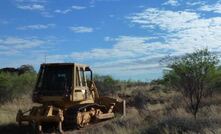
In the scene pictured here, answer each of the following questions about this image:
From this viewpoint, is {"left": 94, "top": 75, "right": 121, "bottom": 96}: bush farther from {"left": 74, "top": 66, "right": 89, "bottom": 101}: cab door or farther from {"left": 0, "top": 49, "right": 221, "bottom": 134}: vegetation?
{"left": 74, "top": 66, "right": 89, "bottom": 101}: cab door

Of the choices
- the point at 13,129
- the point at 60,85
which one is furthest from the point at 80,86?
the point at 13,129

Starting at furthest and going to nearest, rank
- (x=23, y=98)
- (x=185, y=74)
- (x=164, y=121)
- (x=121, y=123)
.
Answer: (x=23, y=98) → (x=185, y=74) → (x=121, y=123) → (x=164, y=121)

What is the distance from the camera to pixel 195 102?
26.5 meters

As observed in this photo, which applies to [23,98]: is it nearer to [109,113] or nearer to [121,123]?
[109,113]

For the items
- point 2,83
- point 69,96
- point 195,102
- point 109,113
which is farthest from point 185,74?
point 2,83

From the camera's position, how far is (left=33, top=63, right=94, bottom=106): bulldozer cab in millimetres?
22500

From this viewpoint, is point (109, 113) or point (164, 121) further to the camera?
point (109, 113)

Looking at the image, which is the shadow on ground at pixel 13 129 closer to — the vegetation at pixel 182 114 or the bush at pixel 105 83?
the vegetation at pixel 182 114

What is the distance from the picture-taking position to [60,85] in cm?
2291

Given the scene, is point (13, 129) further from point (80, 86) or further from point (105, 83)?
point (105, 83)

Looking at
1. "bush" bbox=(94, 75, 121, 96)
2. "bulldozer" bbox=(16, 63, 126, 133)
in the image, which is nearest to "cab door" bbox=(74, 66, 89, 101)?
"bulldozer" bbox=(16, 63, 126, 133)

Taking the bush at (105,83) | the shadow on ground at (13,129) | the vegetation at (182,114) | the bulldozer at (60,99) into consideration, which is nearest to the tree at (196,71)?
the vegetation at (182,114)

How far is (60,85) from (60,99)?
77 centimetres

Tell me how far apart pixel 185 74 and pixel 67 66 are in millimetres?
5739
